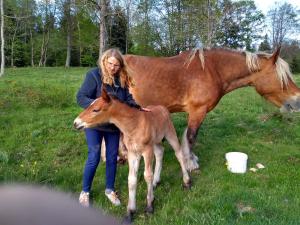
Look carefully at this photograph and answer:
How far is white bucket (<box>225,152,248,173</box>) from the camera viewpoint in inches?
249

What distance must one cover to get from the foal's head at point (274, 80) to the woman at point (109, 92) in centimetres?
252

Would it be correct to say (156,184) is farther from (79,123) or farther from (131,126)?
(79,123)

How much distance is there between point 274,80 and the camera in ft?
21.7

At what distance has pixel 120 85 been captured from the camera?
5133 mm

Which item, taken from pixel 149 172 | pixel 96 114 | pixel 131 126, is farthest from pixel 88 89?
pixel 149 172

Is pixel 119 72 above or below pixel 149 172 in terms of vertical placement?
→ above

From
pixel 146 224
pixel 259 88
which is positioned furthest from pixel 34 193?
pixel 259 88

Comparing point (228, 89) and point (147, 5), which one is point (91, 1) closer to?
point (228, 89)

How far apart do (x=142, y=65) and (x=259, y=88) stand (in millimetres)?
2087

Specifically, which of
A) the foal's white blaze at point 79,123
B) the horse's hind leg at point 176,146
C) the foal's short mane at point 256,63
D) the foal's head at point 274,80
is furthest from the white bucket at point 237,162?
the foal's white blaze at point 79,123

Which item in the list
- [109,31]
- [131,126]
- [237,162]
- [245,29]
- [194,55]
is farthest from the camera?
[245,29]

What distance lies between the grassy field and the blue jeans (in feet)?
0.95

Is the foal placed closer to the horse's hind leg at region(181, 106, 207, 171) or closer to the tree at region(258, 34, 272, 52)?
the horse's hind leg at region(181, 106, 207, 171)

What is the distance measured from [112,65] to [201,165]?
284 cm
